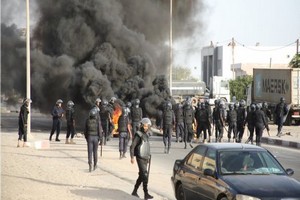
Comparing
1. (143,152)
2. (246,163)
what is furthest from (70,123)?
(246,163)

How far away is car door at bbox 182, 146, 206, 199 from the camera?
940 centimetres

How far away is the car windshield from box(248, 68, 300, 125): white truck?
89.0ft

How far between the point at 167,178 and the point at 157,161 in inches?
138

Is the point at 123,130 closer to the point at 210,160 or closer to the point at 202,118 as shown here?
the point at 202,118

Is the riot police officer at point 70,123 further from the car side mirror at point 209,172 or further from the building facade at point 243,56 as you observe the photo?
the building facade at point 243,56

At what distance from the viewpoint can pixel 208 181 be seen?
8.93 m

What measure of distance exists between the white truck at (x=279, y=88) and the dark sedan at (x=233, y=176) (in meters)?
27.0

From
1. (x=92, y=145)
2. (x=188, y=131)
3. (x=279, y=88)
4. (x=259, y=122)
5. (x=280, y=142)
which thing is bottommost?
(x=280, y=142)

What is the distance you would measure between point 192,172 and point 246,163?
913mm

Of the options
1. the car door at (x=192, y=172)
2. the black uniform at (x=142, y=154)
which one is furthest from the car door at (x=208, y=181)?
the black uniform at (x=142, y=154)

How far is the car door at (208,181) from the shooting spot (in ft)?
28.7

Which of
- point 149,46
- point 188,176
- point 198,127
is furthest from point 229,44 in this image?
point 188,176

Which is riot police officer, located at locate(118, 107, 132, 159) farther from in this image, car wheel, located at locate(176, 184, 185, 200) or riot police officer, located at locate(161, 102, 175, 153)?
car wheel, located at locate(176, 184, 185, 200)

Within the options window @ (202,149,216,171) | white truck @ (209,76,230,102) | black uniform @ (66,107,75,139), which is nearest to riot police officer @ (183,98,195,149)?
black uniform @ (66,107,75,139)
